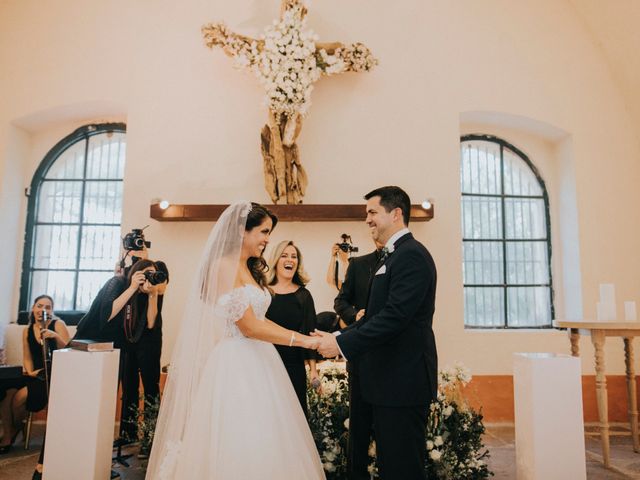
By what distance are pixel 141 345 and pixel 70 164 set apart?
2.88m

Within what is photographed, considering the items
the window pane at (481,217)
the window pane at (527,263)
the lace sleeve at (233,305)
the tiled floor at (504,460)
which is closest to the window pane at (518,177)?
the window pane at (481,217)

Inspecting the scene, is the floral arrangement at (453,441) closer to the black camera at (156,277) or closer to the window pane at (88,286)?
the black camera at (156,277)

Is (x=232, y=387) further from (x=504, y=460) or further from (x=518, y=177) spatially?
(x=518, y=177)

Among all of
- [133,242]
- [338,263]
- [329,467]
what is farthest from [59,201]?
[329,467]

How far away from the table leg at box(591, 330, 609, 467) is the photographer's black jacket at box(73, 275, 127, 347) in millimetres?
3648

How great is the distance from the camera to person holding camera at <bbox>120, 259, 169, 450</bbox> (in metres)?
3.79

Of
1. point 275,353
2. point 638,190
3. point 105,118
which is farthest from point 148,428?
point 638,190

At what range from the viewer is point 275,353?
271 cm

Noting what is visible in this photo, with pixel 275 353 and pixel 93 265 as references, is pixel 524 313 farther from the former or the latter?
pixel 93 265

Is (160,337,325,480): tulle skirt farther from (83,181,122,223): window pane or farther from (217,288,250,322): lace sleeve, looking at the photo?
(83,181,122,223): window pane

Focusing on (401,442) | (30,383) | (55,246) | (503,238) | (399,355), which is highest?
(503,238)

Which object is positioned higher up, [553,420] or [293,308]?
[293,308]

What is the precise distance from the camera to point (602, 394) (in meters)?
3.69

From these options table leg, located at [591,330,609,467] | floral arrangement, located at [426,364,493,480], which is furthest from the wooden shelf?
floral arrangement, located at [426,364,493,480]
